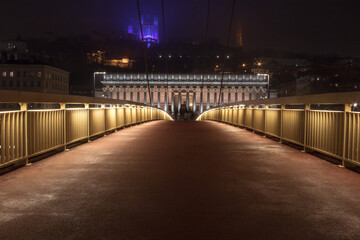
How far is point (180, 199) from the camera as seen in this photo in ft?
15.6

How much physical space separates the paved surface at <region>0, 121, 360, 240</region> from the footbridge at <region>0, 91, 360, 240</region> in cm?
1

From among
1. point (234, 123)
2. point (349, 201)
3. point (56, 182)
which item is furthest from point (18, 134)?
point (234, 123)

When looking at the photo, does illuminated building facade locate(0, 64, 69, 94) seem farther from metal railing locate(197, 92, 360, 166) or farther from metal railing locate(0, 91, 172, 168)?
metal railing locate(197, 92, 360, 166)

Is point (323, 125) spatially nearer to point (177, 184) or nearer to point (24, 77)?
point (177, 184)

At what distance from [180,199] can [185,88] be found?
410 feet

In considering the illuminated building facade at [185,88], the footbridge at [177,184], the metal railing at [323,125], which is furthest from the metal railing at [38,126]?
the illuminated building facade at [185,88]

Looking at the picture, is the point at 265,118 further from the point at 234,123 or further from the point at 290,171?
the point at 234,123

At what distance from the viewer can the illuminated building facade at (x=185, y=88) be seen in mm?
126750

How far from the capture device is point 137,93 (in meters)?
128

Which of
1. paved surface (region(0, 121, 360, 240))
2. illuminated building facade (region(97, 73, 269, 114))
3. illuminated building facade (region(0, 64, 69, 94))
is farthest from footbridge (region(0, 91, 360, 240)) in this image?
illuminated building facade (region(97, 73, 269, 114))

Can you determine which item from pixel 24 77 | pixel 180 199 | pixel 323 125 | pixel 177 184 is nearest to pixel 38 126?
pixel 177 184

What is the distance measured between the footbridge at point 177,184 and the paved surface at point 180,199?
0.01 m

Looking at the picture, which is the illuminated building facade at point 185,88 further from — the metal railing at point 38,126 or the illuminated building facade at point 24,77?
the metal railing at point 38,126

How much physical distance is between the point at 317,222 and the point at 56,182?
4.17m
